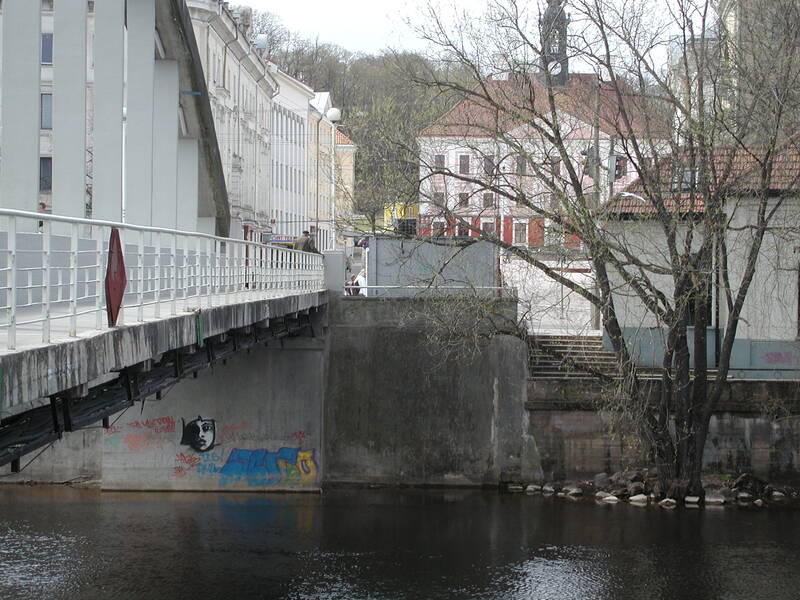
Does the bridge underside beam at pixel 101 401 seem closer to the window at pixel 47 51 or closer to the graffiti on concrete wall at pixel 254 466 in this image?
the graffiti on concrete wall at pixel 254 466

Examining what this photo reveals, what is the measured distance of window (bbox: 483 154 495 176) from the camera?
2394 cm

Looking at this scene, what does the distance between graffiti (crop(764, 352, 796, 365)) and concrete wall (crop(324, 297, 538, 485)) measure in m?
5.63

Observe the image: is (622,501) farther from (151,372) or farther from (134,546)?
(151,372)

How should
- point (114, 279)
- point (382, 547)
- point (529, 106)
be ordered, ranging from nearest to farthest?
point (114, 279) < point (382, 547) < point (529, 106)

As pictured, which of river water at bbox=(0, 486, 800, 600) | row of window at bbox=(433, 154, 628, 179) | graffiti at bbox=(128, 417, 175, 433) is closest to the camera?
river water at bbox=(0, 486, 800, 600)

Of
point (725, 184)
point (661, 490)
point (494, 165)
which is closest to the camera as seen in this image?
point (725, 184)

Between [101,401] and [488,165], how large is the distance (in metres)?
13.7

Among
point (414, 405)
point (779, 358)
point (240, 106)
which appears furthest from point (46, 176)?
point (779, 358)

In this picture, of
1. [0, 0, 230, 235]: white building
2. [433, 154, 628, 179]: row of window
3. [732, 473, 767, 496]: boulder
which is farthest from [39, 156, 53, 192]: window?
[732, 473, 767, 496]: boulder

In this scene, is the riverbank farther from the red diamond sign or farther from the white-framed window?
the red diamond sign

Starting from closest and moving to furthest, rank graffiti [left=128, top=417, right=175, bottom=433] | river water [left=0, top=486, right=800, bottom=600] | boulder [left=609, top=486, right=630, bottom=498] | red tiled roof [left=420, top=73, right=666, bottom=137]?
river water [left=0, top=486, right=800, bottom=600] → red tiled roof [left=420, top=73, right=666, bottom=137] → boulder [left=609, top=486, right=630, bottom=498] → graffiti [left=128, top=417, right=175, bottom=433]

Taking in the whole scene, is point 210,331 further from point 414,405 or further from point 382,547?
point 414,405

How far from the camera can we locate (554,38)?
23.3 meters

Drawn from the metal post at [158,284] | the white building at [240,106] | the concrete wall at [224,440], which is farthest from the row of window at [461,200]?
the white building at [240,106]
